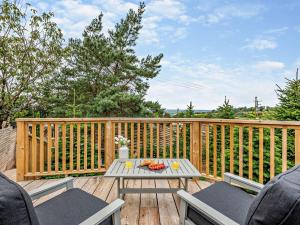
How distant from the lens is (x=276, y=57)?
6.06 m

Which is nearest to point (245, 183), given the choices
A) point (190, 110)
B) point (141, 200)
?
point (141, 200)

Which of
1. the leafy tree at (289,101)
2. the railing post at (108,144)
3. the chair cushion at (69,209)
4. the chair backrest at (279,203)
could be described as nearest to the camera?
the chair backrest at (279,203)

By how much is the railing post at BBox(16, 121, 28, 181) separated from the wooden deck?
0.16m

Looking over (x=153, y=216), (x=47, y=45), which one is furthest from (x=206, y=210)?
(x=47, y=45)

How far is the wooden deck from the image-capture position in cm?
214

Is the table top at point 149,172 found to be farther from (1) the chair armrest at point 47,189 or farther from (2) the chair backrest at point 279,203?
(2) the chair backrest at point 279,203

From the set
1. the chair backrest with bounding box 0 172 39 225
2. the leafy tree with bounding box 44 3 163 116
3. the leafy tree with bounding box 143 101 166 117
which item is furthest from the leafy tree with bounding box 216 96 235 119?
the chair backrest with bounding box 0 172 39 225

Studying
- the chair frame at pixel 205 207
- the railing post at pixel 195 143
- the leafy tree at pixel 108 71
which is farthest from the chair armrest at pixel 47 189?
the leafy tree at pixel 108 71

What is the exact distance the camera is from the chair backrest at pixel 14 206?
769 millimetres

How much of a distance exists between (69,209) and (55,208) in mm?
117

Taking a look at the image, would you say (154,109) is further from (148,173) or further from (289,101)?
(148,173)

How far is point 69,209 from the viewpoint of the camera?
149 cm

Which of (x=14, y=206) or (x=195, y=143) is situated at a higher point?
(x=14, y=206)

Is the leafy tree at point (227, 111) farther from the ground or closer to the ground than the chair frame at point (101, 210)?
farther from the ground
